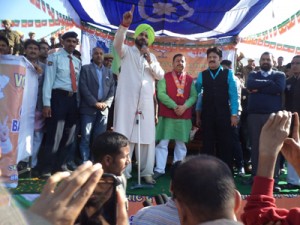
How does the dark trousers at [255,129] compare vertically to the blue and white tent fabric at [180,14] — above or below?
below

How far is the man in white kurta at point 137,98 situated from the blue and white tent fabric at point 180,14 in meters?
2.76

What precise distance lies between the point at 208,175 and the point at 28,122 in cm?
378

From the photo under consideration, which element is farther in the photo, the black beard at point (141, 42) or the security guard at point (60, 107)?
the black beard at point (141, 42)

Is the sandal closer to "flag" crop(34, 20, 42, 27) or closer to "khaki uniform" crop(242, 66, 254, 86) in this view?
"khaki uniform" crop(242, 66, 254, 86)

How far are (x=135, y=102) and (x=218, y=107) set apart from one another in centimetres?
111

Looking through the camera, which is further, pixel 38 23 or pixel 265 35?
pixel 265 35

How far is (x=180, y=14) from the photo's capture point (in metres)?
7.95

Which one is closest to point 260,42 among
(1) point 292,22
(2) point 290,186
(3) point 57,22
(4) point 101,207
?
(1) point 292,22

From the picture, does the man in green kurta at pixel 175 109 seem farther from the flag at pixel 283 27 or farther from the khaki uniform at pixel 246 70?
the flag at pixel 283 27

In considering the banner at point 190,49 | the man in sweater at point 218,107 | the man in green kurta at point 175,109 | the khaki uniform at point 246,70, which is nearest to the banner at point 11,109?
the man in green kurta at point 175,109

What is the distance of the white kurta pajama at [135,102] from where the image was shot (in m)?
4.90

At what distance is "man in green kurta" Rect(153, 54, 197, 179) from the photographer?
5.24 m

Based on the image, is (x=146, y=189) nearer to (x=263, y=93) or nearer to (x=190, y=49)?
(x=263, y=93)

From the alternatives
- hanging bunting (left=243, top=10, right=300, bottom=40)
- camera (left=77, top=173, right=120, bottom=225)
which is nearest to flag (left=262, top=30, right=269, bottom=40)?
hanging bunting (left=243, top=10, right=300, bottom=40)
